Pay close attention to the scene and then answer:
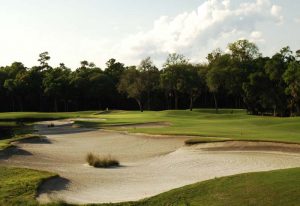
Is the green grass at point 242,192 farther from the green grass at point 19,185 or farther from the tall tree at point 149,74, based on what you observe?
the tall tree at point 149,74

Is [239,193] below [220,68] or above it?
below

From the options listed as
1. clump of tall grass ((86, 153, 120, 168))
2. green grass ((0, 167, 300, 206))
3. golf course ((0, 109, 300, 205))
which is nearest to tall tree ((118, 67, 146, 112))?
golf course ((0, 109, 300, 205))

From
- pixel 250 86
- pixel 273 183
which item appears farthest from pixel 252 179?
pixel 250 86

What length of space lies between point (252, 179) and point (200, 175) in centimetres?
635

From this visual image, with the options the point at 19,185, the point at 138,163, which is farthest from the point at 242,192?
the point at 138,163

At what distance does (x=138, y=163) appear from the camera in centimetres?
2738

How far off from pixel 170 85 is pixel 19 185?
277 ft

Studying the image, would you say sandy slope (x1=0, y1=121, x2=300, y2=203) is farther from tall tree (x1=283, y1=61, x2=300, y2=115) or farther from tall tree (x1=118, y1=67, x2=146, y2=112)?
tall tree (x1=118, y1=67, x2=146, y2=112)

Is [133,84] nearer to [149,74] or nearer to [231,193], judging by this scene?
[149,74]

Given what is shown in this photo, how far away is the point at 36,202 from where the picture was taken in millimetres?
15602

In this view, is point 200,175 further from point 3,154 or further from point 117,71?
point 117,71

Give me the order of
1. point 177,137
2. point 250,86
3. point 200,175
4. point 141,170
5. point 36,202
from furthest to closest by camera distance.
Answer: point 250,86 → point 177,137 → point 141,170 → point 200,175 → point 36,202

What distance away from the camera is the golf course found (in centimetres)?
1492

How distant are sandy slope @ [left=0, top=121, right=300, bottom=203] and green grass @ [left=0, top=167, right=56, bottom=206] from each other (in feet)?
1.70
